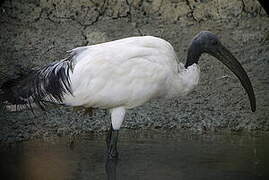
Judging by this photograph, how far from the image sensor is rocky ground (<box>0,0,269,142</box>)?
29.1 ft

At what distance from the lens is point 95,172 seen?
24.3 feet

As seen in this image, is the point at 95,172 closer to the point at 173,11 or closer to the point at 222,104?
the point at 222,104

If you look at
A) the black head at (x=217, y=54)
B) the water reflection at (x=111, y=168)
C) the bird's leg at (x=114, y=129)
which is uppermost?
the black head at (x=217, y=54)

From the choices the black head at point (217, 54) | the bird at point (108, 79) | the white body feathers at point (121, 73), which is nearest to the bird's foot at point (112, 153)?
the bird at point (108, 79)

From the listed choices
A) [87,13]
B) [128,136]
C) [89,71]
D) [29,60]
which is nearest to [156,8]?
[87,13]

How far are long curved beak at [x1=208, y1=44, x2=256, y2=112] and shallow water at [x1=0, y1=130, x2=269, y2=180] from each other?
20.4 inches

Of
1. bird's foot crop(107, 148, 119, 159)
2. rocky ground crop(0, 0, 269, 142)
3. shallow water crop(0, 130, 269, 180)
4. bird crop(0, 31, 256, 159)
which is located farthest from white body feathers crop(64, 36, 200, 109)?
rocky ground crop(0, 0, 269, 142)

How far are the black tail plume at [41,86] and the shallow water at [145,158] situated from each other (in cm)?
56

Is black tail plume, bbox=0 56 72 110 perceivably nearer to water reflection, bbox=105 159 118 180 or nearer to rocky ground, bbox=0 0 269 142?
water reflection, bbox=105 159 118 180

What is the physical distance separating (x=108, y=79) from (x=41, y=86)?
0.62m

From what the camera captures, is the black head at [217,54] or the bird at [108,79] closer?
the bird at [108,79]

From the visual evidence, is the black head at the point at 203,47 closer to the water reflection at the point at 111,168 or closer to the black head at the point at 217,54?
the black head at the point at 217,54

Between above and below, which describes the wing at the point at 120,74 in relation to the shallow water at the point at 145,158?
above

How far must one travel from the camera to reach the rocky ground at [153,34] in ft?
29.1
